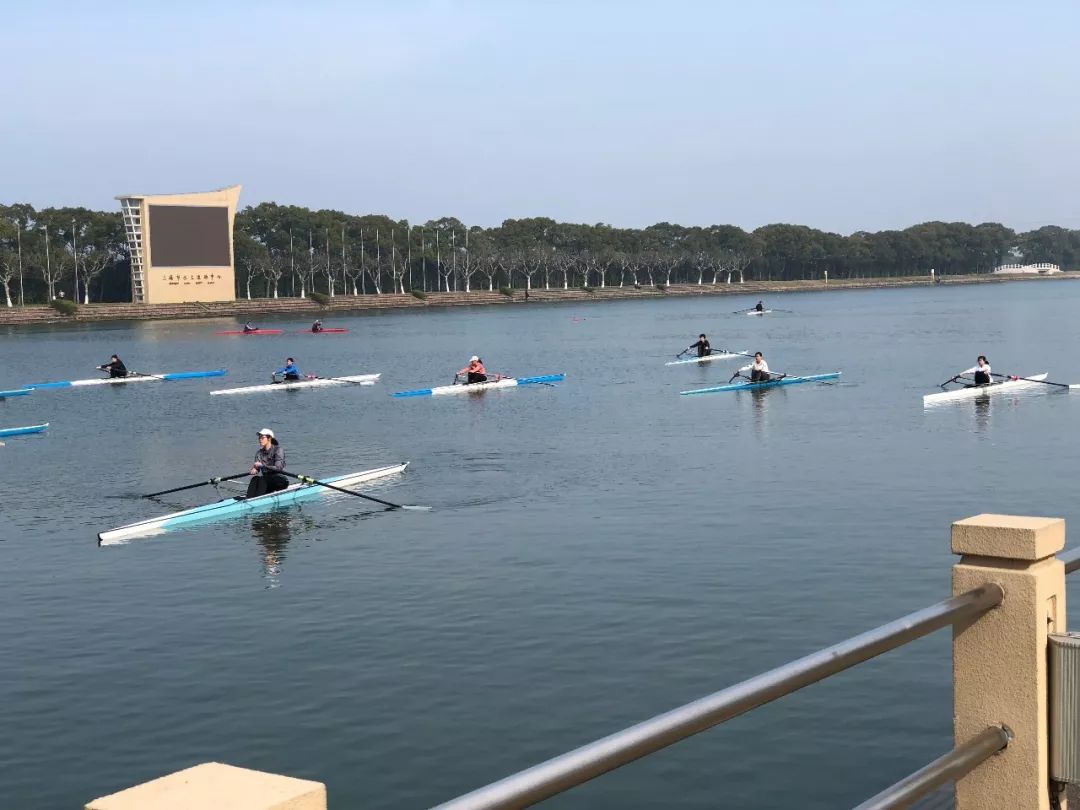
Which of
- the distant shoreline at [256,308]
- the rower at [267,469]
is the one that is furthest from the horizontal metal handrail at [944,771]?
the distant shoreline at [256,308]

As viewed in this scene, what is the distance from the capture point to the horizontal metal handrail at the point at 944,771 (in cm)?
423

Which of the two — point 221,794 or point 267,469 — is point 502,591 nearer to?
point 267,469

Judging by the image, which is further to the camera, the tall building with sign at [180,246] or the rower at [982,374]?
the tall building with sign at [180,246]

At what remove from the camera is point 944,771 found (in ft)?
14.7

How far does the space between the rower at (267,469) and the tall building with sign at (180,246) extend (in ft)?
456

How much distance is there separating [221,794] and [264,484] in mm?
23918

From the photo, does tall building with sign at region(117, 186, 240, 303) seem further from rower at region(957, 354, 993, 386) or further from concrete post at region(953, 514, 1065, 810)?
concrete post at region(953, 514, 1065, 810)

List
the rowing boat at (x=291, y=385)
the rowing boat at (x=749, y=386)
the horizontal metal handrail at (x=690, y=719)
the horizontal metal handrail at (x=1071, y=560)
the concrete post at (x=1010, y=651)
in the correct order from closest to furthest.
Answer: the horizontal metal handrail at (x=690, y=719), the concrete post at (x=1010, y=651), the horizontal metal handrail at (x=1071, y=560), the rowing boat at (x=749, y=386), the rowing boat at (x=291, y=385)

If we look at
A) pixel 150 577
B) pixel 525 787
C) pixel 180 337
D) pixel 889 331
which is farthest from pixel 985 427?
pixel 180 337

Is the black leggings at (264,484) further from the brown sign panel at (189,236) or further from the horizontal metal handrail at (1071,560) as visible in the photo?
the brown sign panel at (189,236)

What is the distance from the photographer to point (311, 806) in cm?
268

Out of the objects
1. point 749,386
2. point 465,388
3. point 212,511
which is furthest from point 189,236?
point 212,511

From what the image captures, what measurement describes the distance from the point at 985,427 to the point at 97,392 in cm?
3911

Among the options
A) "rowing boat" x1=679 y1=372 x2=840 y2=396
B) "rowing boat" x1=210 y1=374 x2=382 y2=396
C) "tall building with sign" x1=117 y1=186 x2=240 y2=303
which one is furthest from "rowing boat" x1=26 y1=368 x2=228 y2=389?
"tall building with sign" x1=117 y1=186 x2=240 y2=303
